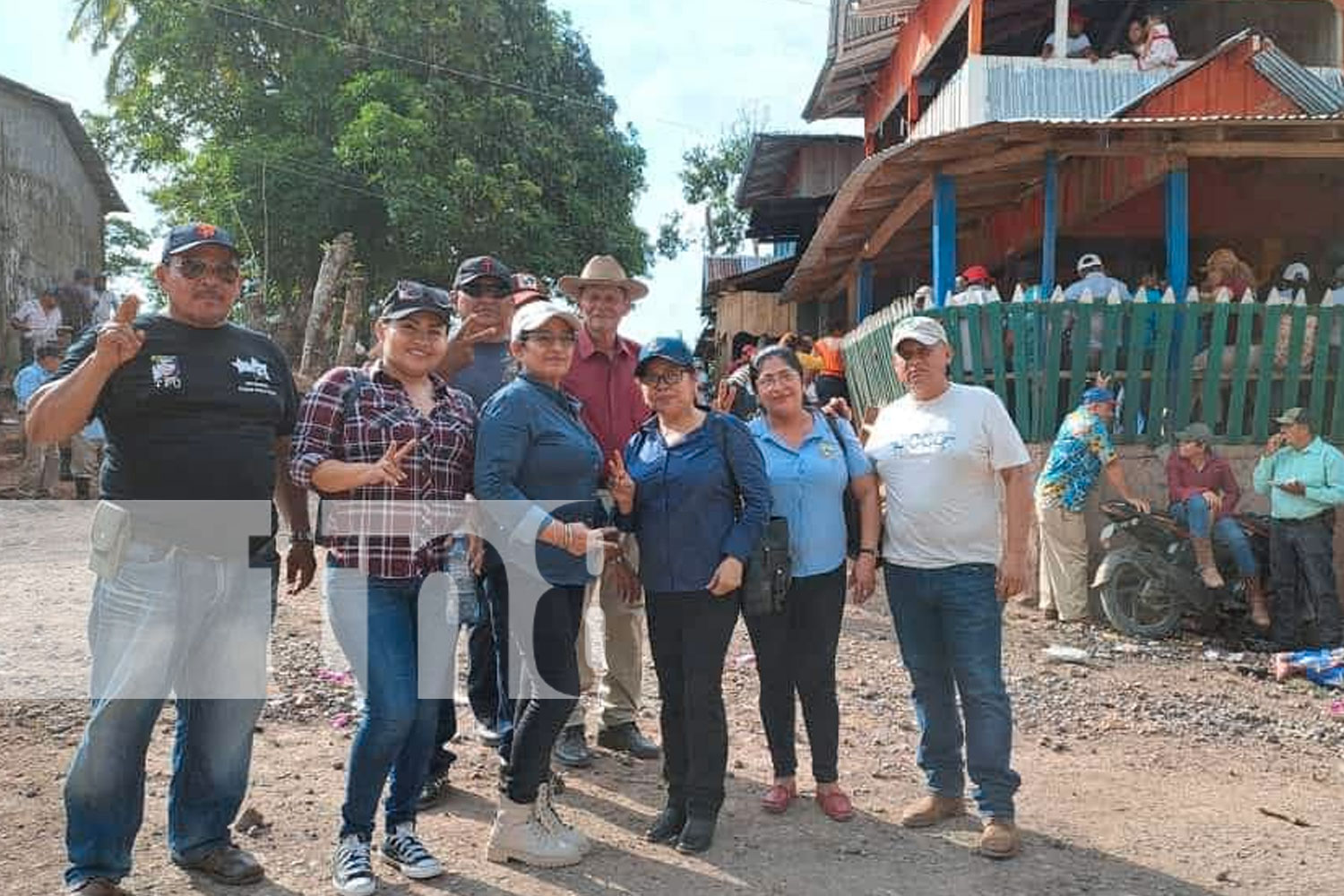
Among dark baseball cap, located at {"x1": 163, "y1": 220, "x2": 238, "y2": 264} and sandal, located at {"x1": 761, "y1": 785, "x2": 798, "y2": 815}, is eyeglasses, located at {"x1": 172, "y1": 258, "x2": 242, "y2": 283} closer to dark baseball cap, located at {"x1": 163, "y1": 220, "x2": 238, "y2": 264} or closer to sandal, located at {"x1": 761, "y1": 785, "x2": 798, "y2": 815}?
dark baseball cap, located at {"x1": 163, "y1": 220, "x2": 238, "y2": 264}

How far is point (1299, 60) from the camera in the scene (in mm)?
15188

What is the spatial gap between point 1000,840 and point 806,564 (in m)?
1.14

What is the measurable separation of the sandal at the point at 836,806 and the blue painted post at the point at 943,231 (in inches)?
234

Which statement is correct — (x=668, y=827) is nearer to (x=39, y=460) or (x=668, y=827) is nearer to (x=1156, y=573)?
(x=1156, y=573)

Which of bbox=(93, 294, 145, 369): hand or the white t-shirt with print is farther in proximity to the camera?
the white t-shirt with print

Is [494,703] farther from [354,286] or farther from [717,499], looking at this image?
[354,286]

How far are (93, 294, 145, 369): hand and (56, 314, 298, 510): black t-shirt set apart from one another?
127 millimetres

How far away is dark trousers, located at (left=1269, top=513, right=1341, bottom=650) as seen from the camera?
754cm

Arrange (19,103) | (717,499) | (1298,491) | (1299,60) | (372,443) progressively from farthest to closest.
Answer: (19,103)
(1299,60)
(1298,491)
(717,499)
(372,443)

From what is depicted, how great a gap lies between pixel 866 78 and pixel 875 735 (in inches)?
661

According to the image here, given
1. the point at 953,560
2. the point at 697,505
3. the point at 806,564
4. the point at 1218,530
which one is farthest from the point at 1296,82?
the point at 697,505

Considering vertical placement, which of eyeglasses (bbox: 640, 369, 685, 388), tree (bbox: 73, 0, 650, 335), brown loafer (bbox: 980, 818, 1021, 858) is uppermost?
tree (bbox: 73, 0, 650, 335)

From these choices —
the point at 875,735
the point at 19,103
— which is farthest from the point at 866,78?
the point at 875,735

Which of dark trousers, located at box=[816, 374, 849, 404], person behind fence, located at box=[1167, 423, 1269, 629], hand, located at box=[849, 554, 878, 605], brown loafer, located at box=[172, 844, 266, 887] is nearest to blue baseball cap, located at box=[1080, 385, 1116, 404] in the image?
person behind fence, located at box=[1167, 423, 1269, 629]
